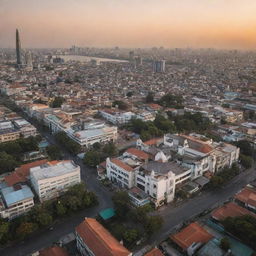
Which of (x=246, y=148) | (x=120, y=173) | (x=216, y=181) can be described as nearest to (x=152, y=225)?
(x=120, y=173)


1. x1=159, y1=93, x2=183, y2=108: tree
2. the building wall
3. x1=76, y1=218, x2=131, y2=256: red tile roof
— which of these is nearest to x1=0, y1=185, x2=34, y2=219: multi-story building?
the building wall

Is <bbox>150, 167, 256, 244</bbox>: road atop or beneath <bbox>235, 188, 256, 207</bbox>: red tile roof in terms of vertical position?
beneath

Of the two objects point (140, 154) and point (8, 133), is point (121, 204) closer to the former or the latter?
point (140, 154)

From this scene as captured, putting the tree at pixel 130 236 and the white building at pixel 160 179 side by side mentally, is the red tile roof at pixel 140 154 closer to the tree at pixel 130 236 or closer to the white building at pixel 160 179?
the white building at pixel 160 179

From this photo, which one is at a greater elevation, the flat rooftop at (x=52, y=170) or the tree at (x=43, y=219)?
the flat rooftop at (x=52, y=170)

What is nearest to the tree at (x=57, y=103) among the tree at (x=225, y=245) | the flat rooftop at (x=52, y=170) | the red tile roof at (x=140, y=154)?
the red tile roof at (x=140, y=154)

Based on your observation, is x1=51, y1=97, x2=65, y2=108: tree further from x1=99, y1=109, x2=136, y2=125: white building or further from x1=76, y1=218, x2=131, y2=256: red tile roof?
x1=76, y1=218, x2=131, y2=256: red tile roof

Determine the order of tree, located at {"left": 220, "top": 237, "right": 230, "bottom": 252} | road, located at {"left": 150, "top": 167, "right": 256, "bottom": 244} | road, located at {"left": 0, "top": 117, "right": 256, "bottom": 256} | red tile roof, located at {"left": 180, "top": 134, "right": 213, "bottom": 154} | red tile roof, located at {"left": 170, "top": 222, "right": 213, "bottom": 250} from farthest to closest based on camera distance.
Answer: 1. red tile roof, located at {"left": 180, "top": 134, "right": 213, "bottom": 154}
2. road, located at {"left": 150, "top": 167, "right": 256, "bottom": 244}
3. road, located at {"left": 0, "top": 117, "right": 256, "bottom": 256}
4. red tile roof, located at {"left": 170, "top": 222, "right": 213, "bottom": 250}
5. tree, located at {"left": 220, "top": 237, "right": 230, "bottom": 252}
